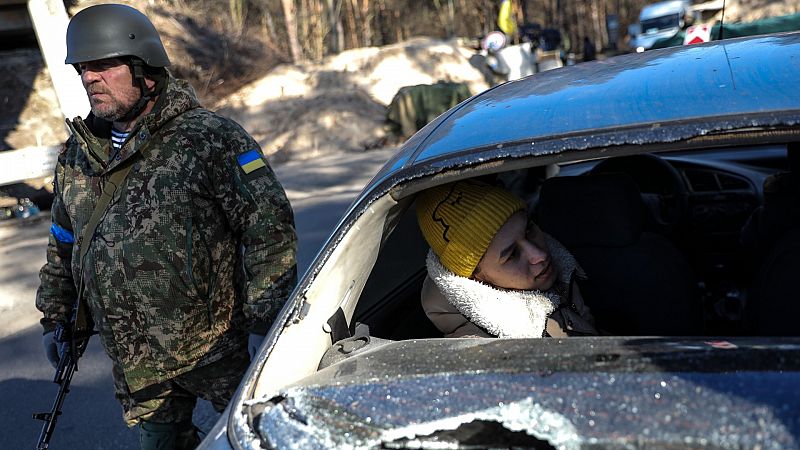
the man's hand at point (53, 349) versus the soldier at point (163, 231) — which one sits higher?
the soldier at point (163, 231)

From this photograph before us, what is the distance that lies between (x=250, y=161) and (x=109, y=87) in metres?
0.55

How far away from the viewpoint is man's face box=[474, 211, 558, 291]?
1.98 meters

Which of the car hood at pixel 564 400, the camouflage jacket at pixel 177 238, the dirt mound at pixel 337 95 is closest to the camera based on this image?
the car hood at pixel 564 400

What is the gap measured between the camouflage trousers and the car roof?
1.13 meters

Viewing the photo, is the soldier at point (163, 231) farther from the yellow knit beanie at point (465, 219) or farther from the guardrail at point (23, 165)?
the guardrail at point (23, 165)

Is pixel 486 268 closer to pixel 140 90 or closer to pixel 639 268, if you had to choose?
pixel 639 268

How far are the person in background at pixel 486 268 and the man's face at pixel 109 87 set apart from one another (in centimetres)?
120

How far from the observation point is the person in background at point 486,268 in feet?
6.37

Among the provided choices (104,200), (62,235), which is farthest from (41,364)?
(104,200)

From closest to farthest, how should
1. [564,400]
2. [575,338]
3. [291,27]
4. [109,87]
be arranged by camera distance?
1. [564,400]
2. [575,338]
3. [109,87]
4. [291,27]

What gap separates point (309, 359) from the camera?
5.54 ft

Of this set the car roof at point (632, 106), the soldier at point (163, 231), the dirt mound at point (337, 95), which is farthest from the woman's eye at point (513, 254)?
the dirt mound at point (337, 95)

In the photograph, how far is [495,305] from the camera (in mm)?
1933

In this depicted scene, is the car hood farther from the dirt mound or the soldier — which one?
the dirt mound
